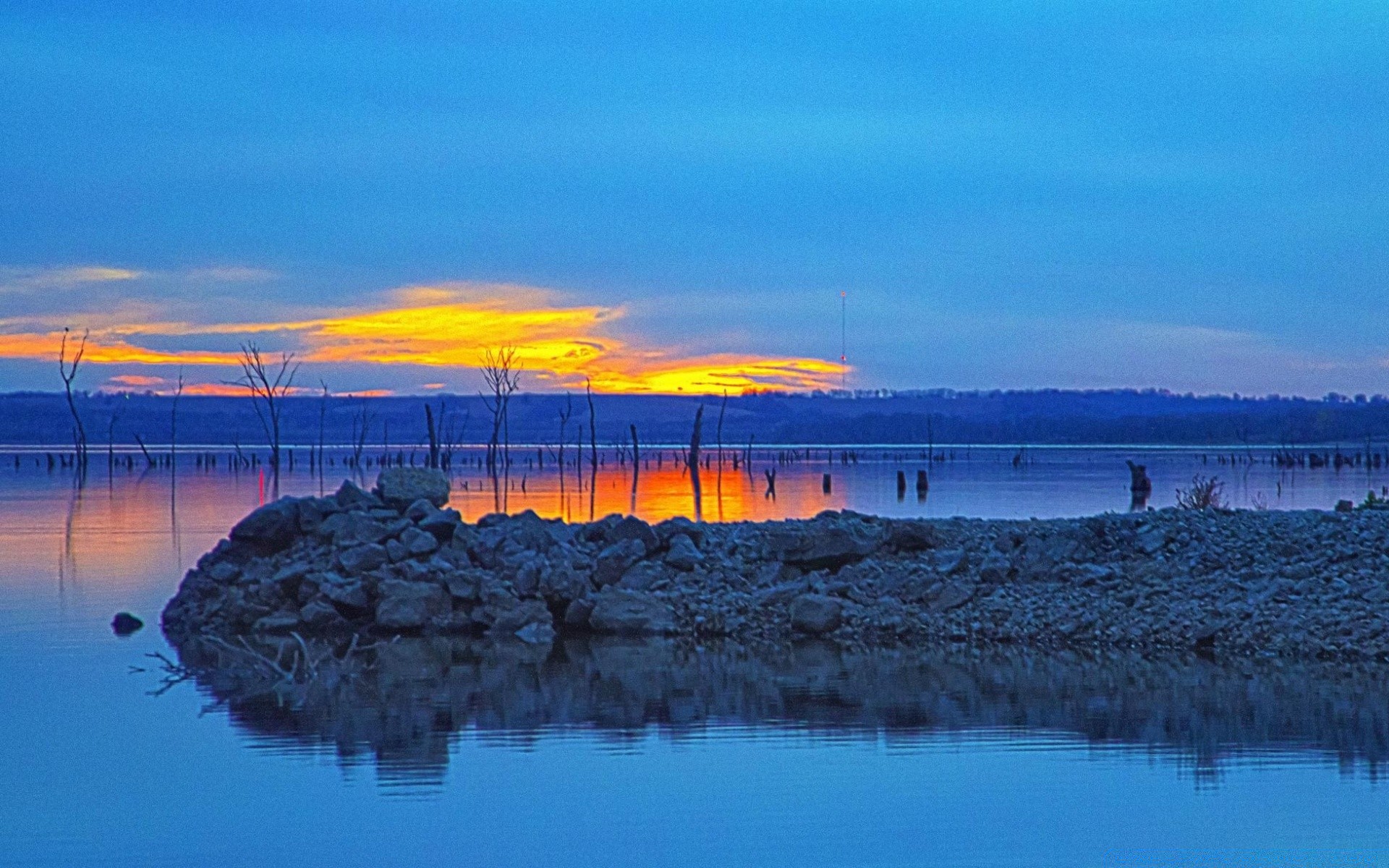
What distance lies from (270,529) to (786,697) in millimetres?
6489

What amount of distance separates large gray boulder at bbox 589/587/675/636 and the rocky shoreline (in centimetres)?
2

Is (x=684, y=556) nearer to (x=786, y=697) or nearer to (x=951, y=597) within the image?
(x=951, y=597)

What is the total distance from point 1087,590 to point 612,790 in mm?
6937

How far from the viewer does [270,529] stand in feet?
50.8

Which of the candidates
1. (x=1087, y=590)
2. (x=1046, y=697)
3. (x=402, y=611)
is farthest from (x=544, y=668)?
(x=1087, y=590)

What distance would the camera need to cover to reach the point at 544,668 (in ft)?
41.7

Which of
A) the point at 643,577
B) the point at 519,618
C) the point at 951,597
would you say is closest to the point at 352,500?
the point at 519,618

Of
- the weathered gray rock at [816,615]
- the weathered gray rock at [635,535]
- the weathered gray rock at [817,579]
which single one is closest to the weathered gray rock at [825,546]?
the weathered gray rock at [817,579]

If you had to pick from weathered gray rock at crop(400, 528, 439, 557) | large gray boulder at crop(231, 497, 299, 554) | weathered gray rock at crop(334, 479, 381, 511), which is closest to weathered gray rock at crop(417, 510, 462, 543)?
weathered gray rock at crop(400, 528, 439, 557)

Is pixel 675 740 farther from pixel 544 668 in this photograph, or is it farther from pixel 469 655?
pixel 469 655

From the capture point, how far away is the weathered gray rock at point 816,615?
46.0 feet

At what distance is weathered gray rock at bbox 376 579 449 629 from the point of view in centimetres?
1438

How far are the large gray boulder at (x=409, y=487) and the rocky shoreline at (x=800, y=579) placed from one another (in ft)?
1.41

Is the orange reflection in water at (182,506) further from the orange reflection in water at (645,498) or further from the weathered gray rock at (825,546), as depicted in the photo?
the weathered gray rock at (825,546)
